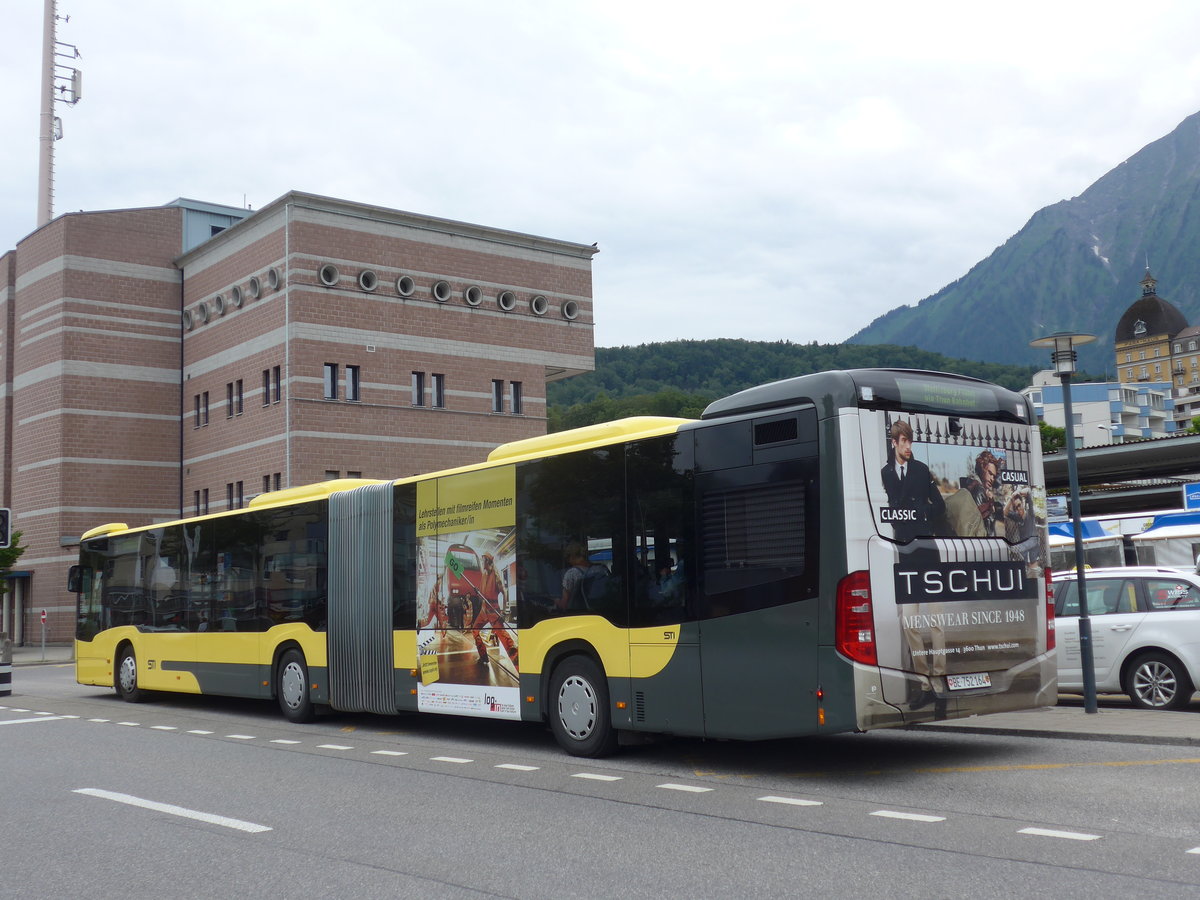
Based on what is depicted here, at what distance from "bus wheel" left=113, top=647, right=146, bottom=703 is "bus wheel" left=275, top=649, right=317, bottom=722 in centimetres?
493

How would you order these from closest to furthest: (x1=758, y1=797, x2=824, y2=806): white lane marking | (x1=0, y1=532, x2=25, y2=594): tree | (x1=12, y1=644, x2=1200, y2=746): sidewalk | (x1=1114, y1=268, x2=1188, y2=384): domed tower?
(x1=758, y1=797, x2=824, y2=806): white lane marking → (x1=12, y1=644, x2=1200, y2=746): sidewalk → (x1=0, y1=532, x2=25, y2=594): tree → (x1=1114, y1=268, x2=1188, y2=384): domed tower

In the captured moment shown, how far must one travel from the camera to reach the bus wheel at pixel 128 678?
2003 centimetres

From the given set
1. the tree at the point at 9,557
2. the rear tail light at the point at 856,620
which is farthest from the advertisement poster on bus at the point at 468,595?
the tree at the point at 9,557

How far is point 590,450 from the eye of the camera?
11422mm

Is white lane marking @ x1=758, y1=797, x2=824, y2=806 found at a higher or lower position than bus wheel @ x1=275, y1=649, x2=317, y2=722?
lower

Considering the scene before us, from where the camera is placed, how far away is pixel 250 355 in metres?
43.7

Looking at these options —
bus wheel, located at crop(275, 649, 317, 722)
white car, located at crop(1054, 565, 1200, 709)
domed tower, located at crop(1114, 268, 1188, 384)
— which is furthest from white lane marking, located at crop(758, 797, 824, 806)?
domed tower, located at crop(1114, 268, 1188, 384)

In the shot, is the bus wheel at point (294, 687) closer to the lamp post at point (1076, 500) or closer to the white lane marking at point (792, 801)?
the white lane marking at point (792, 801)

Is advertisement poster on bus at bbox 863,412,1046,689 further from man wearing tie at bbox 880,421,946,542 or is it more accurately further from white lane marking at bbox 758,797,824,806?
white lane marking at bbox 758,797,824,806

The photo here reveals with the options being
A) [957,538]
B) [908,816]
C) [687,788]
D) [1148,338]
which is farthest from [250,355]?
[1148,338]

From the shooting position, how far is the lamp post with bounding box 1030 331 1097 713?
12977mm

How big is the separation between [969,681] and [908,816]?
6.68 feet

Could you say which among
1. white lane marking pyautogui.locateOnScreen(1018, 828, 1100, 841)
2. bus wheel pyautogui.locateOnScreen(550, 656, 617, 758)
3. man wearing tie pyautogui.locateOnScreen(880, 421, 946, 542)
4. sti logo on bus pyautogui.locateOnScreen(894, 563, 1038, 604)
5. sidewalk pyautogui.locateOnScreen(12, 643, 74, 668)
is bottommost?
sidewalk pyautogui.locateOnScreen(12, 643, 74, 668)

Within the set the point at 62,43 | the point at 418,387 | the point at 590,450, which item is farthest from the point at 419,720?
the point at 62,43
